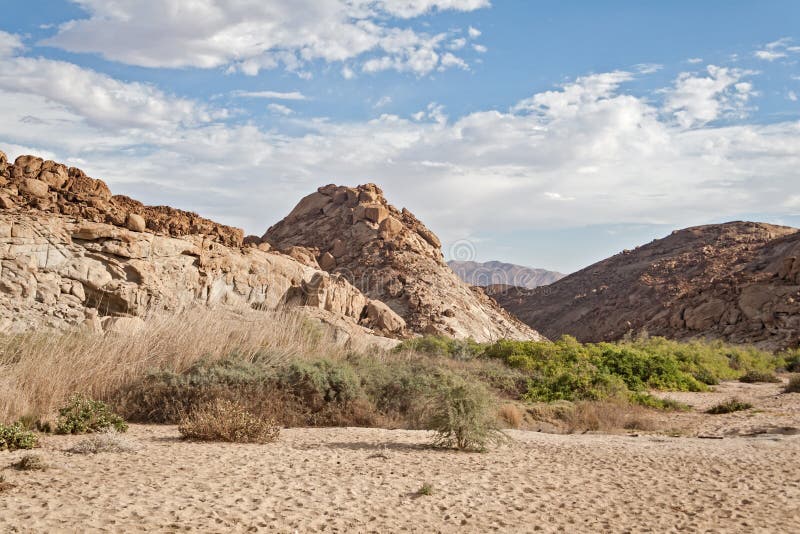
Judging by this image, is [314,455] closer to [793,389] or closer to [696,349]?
[793,389]

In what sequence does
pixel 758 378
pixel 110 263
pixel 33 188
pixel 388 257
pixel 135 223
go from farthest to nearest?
pixel 388 257, pixel 758 378, pixel 135 223, pixel 110 263, pixel 33 188

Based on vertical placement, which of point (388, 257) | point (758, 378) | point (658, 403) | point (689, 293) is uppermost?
point (388, 257)

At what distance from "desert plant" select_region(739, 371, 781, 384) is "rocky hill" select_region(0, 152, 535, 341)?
501 inches

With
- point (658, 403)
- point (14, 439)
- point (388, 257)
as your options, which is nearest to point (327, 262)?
point (388, 257)

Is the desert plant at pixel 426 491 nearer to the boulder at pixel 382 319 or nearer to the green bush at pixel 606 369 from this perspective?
the green bush at pixel 606 369

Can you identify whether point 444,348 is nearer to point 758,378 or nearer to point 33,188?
point 758,378

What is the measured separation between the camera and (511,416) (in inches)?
492

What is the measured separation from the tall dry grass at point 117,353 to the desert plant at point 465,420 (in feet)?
13.6

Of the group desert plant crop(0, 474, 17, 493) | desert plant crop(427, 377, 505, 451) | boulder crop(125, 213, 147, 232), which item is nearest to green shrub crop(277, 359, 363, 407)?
desert plant crop(427, 377, 505, 451)

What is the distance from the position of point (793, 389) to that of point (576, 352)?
18.6ft

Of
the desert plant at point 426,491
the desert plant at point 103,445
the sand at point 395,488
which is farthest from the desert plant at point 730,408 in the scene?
the desert plant at point 103,445

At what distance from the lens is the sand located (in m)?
5.35

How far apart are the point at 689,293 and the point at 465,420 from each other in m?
36.7

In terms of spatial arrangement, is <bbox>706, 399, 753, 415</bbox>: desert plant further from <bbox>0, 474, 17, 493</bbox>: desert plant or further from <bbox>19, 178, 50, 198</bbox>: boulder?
<bbox>19, 178, 50, 198</bbox>: boulder
